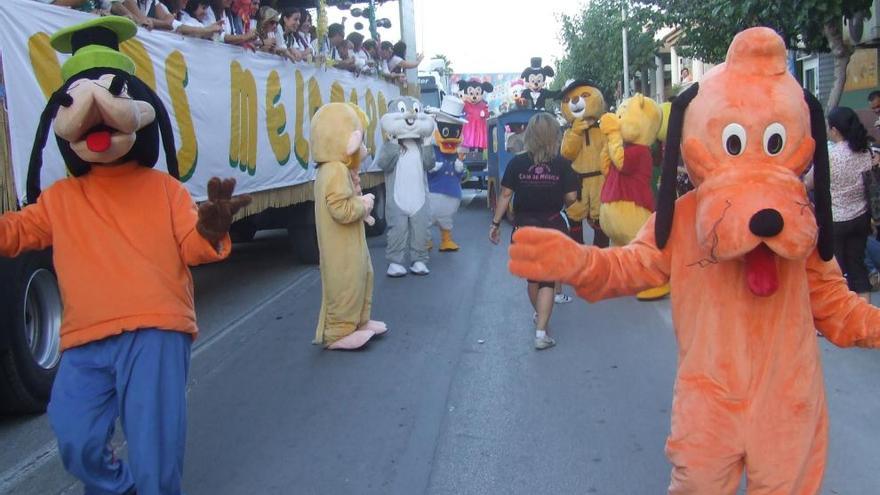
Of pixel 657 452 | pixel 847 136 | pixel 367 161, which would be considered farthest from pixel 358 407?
pixel 367 161

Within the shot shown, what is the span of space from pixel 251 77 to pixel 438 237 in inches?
201

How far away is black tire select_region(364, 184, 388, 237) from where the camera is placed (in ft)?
45.3

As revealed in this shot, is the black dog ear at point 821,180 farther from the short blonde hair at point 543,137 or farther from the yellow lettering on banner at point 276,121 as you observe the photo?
the yellow lettering on banner at point 276,121

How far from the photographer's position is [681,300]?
295 centimetres

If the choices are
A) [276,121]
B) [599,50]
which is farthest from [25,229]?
[599,50]

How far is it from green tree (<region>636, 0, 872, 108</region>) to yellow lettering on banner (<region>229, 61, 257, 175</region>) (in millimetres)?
5725

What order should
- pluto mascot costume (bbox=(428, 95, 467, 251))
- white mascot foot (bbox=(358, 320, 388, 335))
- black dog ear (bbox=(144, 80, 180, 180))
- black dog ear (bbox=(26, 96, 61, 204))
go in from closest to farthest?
black dog ear (bbox=(26, 96, 61, 204)) < black dog ear (bbox=(144, 80, 180, 180)) < white mascot foot (bbox=(358, 320, 388, 335)) < pluto mascot costume (bbox=(428, 95, 467, 251))

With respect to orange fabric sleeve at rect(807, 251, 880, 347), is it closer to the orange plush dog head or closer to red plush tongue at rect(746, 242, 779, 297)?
the orange plush dog head

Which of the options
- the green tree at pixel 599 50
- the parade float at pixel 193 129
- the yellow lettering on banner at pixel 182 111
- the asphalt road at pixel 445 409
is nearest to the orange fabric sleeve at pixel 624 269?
the asphalt road at pixel 445 409

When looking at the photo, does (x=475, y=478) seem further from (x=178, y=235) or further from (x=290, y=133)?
(x=290, y=133)

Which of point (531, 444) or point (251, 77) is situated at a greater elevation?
point (251, 77)

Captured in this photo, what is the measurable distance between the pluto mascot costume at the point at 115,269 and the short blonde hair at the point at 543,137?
3.83 metres

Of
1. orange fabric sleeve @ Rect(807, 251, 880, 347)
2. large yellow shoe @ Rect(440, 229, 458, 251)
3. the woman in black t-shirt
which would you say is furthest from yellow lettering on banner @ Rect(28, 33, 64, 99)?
large yellow shoe @ Rect(440, 229, 458, 251)

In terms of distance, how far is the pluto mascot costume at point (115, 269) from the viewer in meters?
3.30
